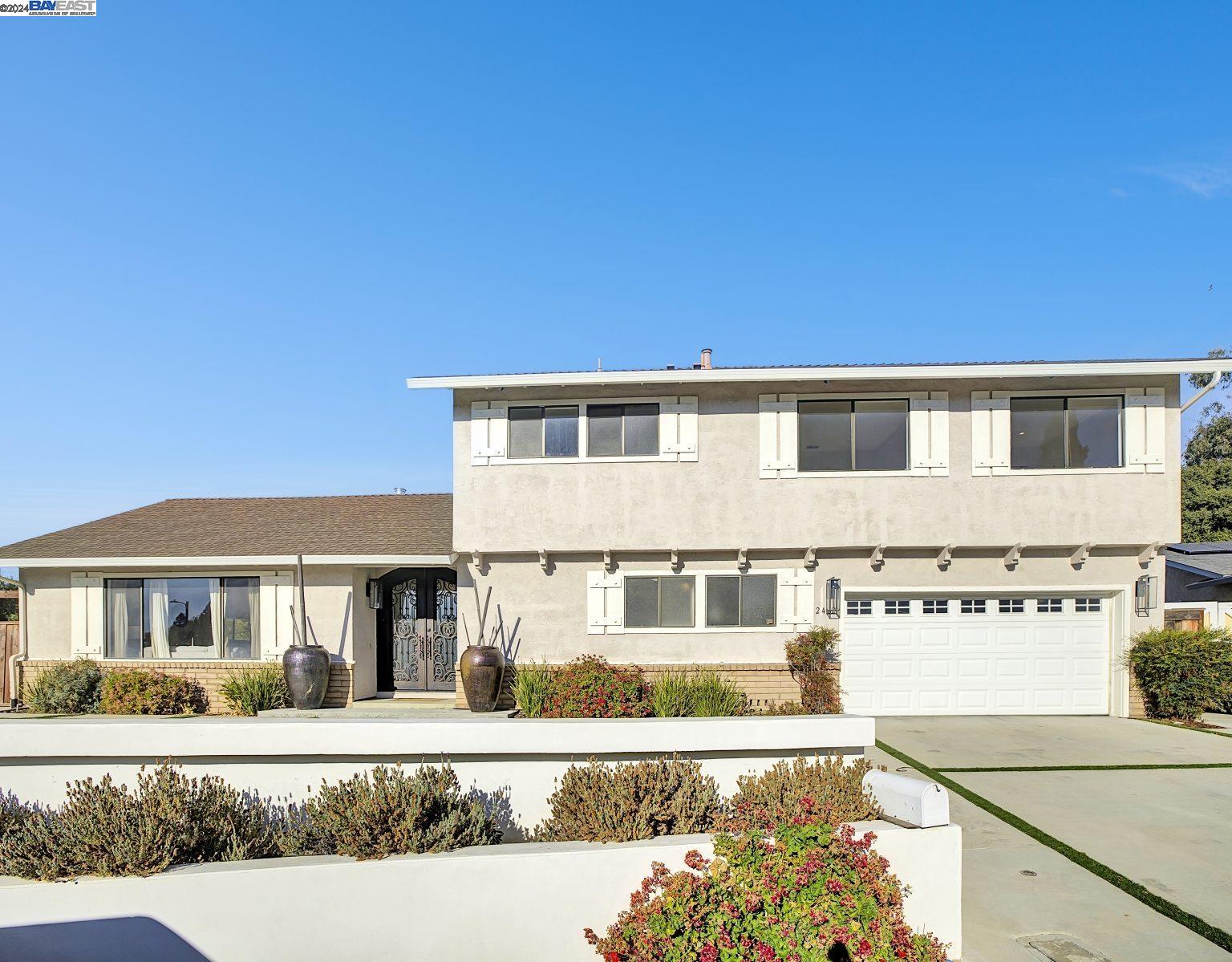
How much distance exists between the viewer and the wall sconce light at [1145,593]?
13000mm

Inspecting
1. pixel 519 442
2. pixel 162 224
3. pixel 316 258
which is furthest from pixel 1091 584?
pixel 162 224

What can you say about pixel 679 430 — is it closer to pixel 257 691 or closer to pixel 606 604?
pixel 606 604

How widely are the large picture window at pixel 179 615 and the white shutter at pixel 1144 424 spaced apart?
47.2 ft

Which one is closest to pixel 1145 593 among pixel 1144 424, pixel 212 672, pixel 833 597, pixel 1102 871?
pixel 1144 424

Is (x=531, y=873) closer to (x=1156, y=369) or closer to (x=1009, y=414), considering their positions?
(x=1009, y=414)

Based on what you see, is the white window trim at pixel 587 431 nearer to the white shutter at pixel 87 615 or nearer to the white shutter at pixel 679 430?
the white shutter at pixel 679 430

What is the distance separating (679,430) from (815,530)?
2.67 m

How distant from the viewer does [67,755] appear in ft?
17.8

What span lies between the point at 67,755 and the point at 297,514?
10897mm

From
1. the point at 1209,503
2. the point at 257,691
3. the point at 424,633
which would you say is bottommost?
the point at 257,691

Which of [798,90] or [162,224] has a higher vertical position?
[798,90]

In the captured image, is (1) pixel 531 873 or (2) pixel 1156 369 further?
(2) pixel 1156 369

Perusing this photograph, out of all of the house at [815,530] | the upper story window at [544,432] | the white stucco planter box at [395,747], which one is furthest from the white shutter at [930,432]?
the white stucco planter box at [395,747]

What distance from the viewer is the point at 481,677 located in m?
12.2
